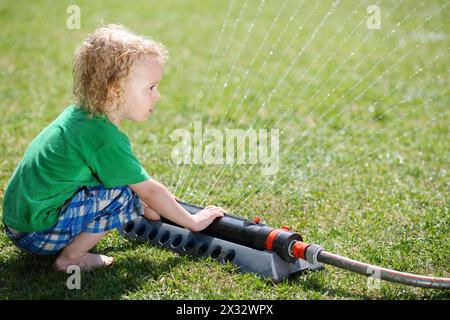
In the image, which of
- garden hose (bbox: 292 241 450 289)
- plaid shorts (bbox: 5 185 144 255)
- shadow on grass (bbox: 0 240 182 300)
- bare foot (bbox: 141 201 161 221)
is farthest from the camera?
bare foot (bbox: 141 201 161 221)

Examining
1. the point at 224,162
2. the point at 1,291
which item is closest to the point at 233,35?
the point at 224,162

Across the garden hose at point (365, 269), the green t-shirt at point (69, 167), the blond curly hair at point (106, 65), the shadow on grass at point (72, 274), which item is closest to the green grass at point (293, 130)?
the shadow on grass at point (72, 274)

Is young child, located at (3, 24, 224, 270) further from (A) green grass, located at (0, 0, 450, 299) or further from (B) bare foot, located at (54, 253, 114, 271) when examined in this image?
(A) green grass, located at (0, 0, 450, 299)

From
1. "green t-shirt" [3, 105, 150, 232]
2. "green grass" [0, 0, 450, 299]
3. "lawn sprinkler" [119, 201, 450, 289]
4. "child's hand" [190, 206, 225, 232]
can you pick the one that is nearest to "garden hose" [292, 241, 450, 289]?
"lawn sprinkler" [119, 201, 450, 289]

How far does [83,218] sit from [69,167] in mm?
245

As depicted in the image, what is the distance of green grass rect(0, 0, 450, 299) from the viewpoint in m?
3.04

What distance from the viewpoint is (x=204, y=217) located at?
3.20m

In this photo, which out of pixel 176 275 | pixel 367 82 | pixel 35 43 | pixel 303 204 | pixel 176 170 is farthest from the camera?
pixel 35 43

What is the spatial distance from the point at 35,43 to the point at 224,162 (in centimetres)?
427

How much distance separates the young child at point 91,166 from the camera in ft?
9.62

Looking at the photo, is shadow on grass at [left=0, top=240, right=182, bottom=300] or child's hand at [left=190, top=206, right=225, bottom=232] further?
child's hand at [left=190, top=206, right=225, bottom=232]

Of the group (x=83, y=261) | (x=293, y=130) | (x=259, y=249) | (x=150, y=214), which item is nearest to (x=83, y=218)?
(x=83, y=261)

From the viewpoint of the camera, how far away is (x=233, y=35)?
27.7 ft

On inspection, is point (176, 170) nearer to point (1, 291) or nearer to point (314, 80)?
point (1, 291)
